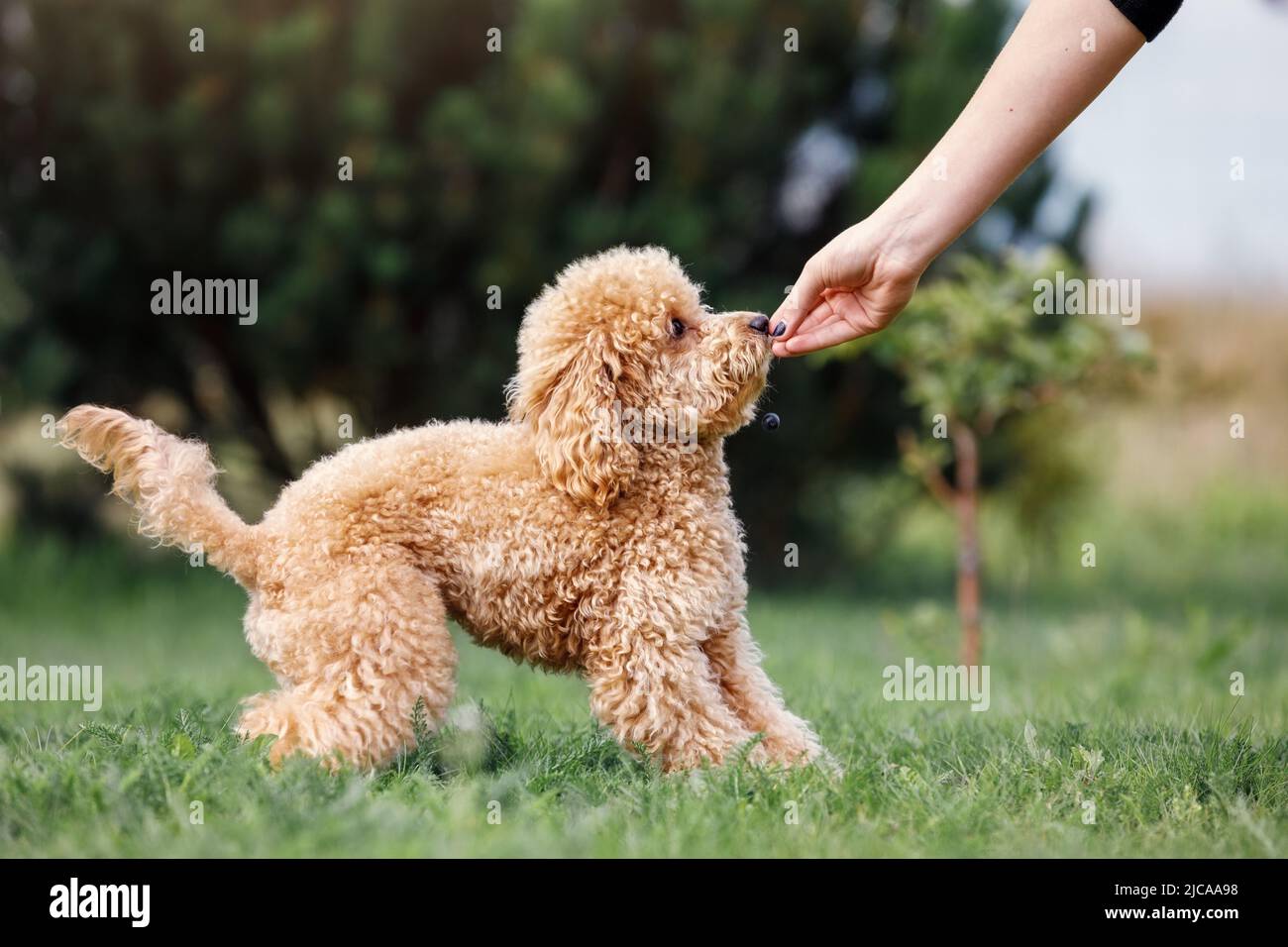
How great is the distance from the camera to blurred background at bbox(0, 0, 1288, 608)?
7.59 metres

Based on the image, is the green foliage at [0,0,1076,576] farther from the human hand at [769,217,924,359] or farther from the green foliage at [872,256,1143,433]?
the human hand at [769,217,924,359]

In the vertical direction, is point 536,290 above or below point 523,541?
above

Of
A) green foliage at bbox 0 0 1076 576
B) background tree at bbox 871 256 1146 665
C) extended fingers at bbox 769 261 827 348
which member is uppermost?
green foliage at bbox 0 0 1076 576

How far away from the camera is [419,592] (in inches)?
117

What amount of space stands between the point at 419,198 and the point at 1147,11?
226 inches

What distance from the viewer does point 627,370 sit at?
3127 millimetres

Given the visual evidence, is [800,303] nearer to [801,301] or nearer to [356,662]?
[801,301]

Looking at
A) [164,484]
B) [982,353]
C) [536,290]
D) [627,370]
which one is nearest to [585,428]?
[627,370]

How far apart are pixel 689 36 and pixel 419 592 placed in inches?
244

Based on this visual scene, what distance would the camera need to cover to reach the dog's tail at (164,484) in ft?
9.83

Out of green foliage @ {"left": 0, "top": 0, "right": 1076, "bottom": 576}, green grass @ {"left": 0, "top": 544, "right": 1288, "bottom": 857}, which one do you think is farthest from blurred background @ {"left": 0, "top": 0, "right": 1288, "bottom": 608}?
green grass @ {"left": 0, "top": 544, "right": 1288, "bottom": 857}

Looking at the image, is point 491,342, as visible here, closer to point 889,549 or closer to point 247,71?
point 247,71

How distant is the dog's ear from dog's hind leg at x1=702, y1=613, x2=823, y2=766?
1.84 ft
